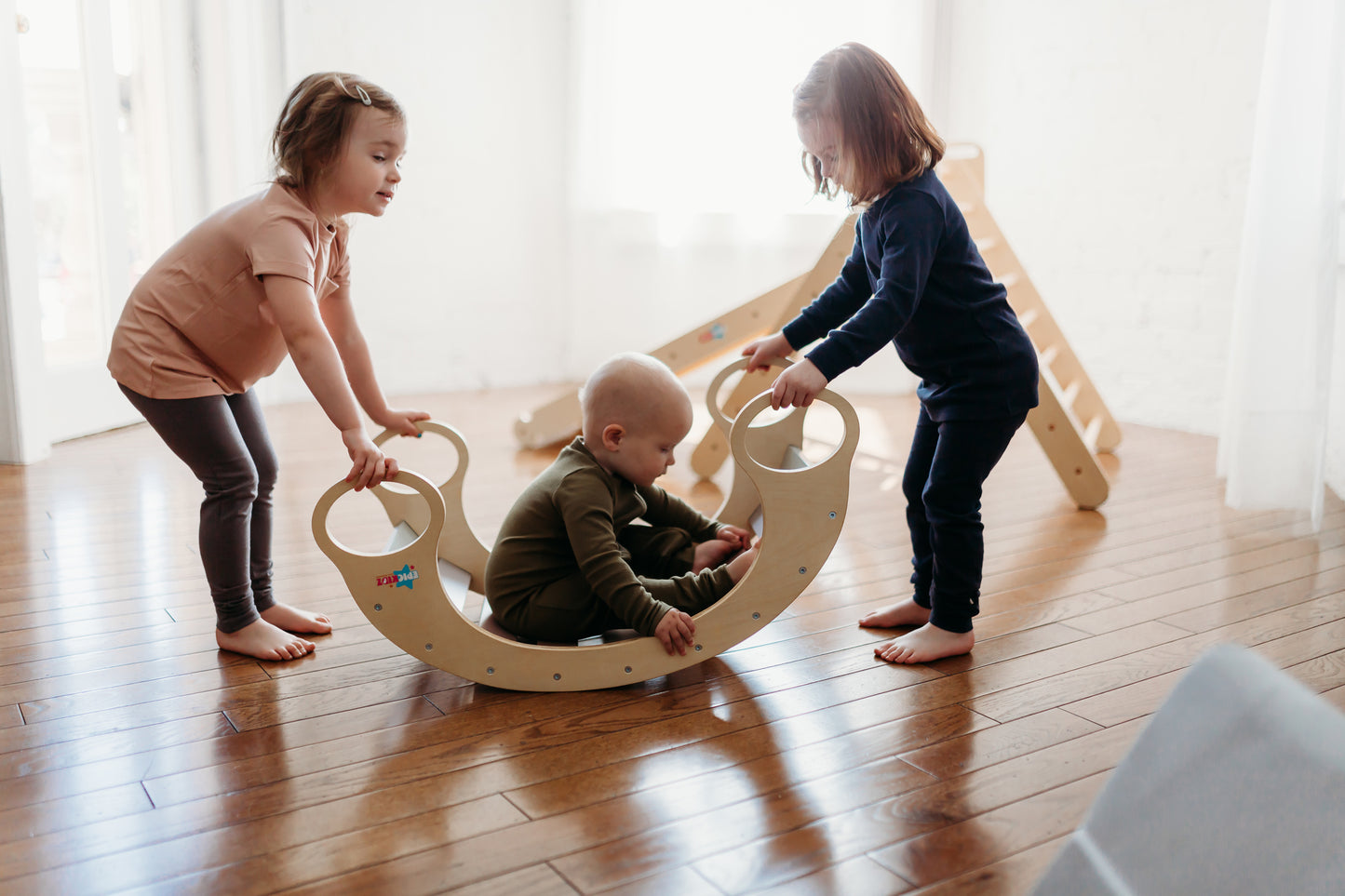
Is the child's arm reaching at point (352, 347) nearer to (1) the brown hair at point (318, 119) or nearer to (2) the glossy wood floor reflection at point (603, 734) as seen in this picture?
(1) the brown hair at point (318, 119)

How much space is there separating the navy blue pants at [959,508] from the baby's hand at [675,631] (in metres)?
0.37

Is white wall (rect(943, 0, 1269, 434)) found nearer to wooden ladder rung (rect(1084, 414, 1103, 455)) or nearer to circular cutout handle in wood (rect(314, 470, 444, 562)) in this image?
wooden ladder rung (rect(1084, 414, 1103, 455))

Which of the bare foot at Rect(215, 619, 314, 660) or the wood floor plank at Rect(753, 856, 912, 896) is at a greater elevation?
the wood floor plank at Rect(753, 856, 912, 896)

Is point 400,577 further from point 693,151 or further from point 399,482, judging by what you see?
point 693,151

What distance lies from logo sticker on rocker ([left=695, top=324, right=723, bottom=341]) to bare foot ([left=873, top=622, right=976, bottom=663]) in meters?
1.24

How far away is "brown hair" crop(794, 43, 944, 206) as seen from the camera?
1326mm

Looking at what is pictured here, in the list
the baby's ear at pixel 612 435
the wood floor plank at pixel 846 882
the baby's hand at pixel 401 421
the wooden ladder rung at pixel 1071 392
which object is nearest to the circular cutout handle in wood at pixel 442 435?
the baby's hand at pixel 401 421

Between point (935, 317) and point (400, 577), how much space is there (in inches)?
29.9

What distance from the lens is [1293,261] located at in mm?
2156

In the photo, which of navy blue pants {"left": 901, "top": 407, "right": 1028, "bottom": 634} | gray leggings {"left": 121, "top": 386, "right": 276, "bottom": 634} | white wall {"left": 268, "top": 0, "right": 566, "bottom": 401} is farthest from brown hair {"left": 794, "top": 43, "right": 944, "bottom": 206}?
white wall {"left": 268, "top": 0, "right": 566, "bottom": 401}

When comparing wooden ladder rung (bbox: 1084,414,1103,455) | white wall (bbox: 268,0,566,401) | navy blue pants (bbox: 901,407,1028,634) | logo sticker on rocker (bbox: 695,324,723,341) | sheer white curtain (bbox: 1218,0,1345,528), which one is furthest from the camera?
white wall (bbox: 268,0,566,401)

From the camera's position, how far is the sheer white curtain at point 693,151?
12.2ft

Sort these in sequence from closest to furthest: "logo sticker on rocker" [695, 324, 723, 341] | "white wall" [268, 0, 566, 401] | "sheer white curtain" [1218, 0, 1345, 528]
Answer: "sheer white curtain" [1218, 0, 1345, 528] < "logo sticker on rocker" [695, 324, 723, 341] < "white wall" [268, 0, 566, 401]

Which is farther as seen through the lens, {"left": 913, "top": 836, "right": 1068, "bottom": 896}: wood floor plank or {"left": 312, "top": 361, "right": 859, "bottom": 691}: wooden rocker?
{"left": 312, "top": 361, "right": 859, "bottom": 691}: wooden rocker
